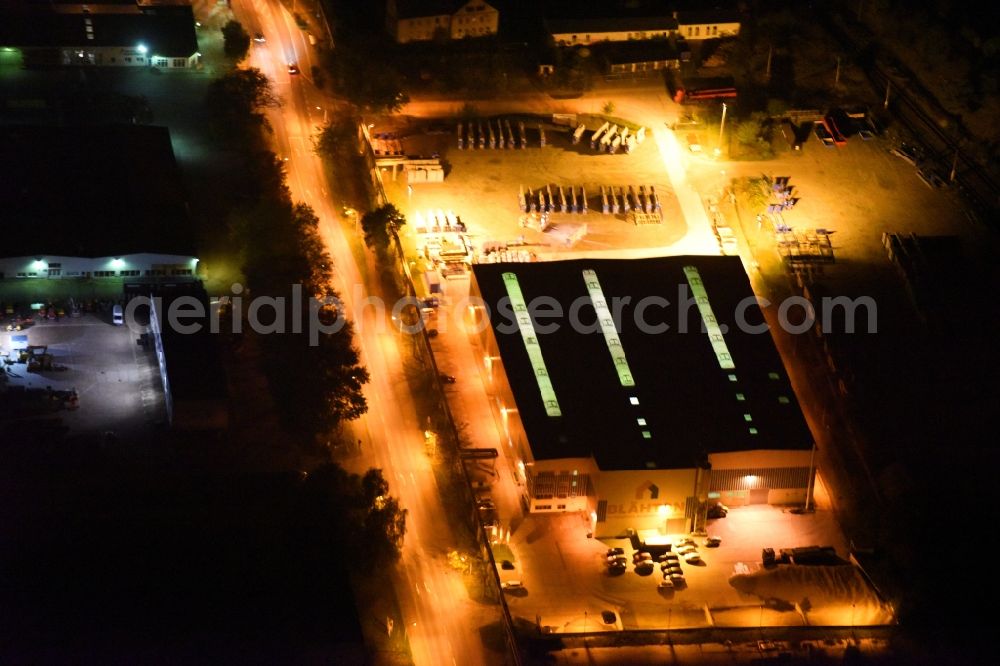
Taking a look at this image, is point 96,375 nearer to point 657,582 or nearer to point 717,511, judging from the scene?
point 657,582

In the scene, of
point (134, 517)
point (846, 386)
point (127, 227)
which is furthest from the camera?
point (127, 227)

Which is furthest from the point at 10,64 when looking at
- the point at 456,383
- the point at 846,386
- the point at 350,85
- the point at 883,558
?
the point at 883,558

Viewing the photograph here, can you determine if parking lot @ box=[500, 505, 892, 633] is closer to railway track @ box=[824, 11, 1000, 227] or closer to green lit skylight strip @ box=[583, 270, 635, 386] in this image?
green lit skylight strip @ box=[583, 270, 635, 386]

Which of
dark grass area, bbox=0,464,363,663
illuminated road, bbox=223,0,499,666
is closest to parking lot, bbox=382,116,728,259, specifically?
illuminated road, bbox=223,0,499,666

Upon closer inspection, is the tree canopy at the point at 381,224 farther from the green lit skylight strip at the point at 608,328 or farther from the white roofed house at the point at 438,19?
the white roofed house at the point at 438,19

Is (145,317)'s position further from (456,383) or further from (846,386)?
(846,386)

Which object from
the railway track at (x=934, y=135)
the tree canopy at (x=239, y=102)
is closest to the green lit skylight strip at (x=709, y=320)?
the railway track at (x=934, y=135)
